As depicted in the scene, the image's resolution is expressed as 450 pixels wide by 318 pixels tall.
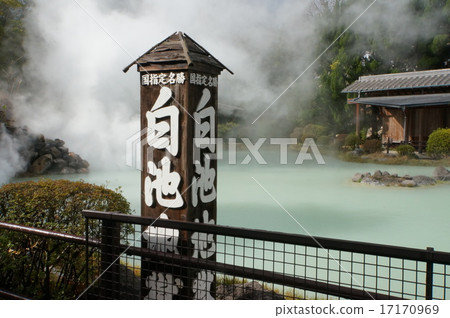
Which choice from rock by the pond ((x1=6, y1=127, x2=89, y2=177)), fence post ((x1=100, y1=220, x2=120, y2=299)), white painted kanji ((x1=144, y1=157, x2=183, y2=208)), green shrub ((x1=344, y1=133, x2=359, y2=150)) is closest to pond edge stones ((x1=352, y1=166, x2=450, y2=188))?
green shrub ((x1=344, y1=133, x2=359, y2=150))

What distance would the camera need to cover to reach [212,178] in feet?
8.87

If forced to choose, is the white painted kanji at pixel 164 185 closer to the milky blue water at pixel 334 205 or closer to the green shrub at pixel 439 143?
the milky blue water at pixel 334 205

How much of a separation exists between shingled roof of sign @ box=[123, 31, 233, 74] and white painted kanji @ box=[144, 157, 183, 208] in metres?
0.57

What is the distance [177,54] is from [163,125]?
1.34ft

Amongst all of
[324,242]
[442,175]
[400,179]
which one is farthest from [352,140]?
[324,242]

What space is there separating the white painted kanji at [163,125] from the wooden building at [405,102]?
32.9ft

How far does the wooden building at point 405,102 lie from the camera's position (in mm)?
11641

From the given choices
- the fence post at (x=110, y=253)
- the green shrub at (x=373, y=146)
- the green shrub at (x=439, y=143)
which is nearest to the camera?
the fence post at (x=110, y=253)

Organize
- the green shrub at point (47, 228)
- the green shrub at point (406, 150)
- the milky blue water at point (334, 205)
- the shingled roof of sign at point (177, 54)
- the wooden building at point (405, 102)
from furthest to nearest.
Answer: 1. the wooden building at point (405, 102)
2. the green shrub at point (406, 150)
3. the milky blue water at point (334, 205)
4. the green shrub at point (47, 228)
5. the shingled roof of sign at point (177, 54)

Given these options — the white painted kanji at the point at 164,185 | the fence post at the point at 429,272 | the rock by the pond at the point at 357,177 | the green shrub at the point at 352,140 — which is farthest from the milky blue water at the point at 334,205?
the fence post at the point at 429,272

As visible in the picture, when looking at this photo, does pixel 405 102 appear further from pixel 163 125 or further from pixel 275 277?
pixel 275 277

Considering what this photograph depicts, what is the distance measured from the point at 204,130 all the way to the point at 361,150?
1077cm

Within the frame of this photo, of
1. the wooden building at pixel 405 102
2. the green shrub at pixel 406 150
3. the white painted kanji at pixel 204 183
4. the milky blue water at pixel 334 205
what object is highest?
the wooden building at pixel 405 102
